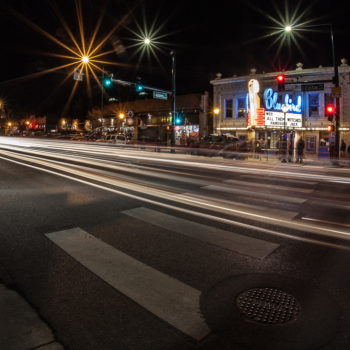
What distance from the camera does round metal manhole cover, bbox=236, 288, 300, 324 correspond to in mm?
3137

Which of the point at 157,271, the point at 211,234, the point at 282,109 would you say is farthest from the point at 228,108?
the point at 157,271

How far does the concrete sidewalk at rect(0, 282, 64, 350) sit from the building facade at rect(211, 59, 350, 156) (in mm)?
25276

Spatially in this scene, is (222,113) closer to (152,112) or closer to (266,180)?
(152,112)

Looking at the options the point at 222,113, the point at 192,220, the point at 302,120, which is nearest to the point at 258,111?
the point at 302,120

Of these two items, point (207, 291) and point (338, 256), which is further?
point (338, 256)

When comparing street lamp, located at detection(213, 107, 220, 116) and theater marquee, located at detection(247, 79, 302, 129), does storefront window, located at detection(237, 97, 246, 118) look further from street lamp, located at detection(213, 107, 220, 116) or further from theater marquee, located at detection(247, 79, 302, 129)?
theater marquee, located at detection(247, 79, 302, 129)

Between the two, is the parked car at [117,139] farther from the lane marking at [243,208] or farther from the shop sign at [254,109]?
the lane marking at [243,208]

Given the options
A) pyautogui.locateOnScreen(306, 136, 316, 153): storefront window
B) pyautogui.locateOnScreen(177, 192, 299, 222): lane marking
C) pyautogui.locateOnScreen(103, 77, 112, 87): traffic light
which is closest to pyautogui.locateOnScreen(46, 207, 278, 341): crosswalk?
pyautogui.locateOnScreen(177, 192, 299, 222): lane marking

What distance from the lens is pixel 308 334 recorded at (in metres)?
2.86

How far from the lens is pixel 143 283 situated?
3820 millimetres

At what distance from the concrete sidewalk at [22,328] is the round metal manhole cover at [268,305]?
1.89 meters

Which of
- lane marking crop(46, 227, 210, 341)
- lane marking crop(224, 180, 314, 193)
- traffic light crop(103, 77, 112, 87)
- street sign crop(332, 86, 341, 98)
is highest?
traffic light crop(103, 77, 112, 87)

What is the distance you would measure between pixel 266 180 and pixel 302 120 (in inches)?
887

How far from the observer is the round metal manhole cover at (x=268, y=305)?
3137 mm
